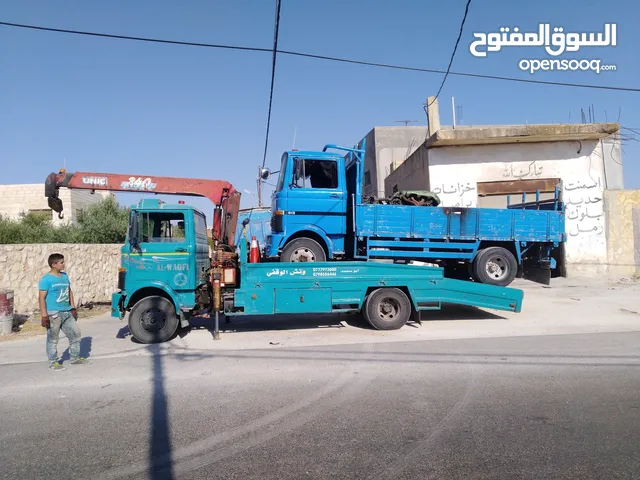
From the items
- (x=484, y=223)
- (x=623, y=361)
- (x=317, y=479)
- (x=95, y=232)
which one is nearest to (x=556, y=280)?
(x=484, y=223)

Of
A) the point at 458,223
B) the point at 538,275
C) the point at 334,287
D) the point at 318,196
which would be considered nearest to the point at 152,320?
the point at 334,287

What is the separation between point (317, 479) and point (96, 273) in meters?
13.5

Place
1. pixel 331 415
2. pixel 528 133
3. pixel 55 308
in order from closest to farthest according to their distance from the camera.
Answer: pixel 331 415 < pixel 55 308 < pixel 528 133

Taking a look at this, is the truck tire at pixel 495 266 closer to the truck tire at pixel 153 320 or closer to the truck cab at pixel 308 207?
the truck cab at pixel 308 207

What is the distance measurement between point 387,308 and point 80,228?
17117 millimetres

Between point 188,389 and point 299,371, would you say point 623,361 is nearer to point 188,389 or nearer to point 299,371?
point 299,371

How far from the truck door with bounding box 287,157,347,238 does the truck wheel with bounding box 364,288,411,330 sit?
1661 mm

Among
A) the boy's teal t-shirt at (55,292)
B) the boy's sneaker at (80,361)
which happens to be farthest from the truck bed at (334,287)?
the boy's teal t-shirt at (55,292)

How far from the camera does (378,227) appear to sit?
921 cm

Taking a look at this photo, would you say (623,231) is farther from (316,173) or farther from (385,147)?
(385,147)

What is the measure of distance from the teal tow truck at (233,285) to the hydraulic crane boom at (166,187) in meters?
0.37

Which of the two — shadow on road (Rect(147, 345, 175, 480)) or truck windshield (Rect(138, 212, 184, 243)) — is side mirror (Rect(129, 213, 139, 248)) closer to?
truck windshield (Rect(138, 212, 184, 243))

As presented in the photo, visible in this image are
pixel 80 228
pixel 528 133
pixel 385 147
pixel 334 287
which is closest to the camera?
pixel 334 287

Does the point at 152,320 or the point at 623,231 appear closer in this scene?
the point at 152,320
